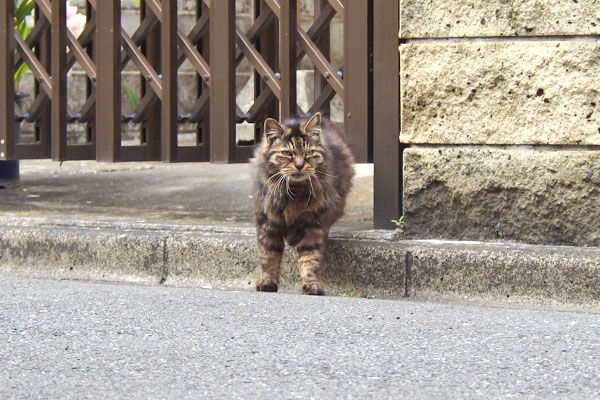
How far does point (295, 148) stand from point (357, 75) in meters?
0.77

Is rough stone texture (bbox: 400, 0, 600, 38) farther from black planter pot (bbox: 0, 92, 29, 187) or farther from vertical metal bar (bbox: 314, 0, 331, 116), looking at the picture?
black planter pot (bbox: 0, 92, 29, 187)

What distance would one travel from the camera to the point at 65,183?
7.40m

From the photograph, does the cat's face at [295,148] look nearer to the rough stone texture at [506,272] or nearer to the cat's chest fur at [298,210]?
the cat's chest fur at [298,210]

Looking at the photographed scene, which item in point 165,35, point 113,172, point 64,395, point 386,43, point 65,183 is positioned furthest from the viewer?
point 113,172

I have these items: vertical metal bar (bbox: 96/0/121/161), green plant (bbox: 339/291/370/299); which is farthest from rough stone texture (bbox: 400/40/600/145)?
vertical metal bar (bbox: 96/0/121/161)

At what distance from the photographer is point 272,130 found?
4.55 meters

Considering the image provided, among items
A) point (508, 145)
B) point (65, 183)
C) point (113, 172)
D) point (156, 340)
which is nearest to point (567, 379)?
point (156, 340)

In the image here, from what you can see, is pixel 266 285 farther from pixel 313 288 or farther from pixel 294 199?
pixel 294 199

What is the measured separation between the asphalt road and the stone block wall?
602mm

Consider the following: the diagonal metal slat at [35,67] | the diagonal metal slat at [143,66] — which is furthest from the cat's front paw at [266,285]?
the diagonal metal slat at [35,67]

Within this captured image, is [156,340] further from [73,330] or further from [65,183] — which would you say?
[65,183]

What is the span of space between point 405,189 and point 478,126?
448 mm

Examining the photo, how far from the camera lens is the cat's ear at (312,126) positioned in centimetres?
455

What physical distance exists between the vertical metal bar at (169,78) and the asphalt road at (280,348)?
4.61ft
